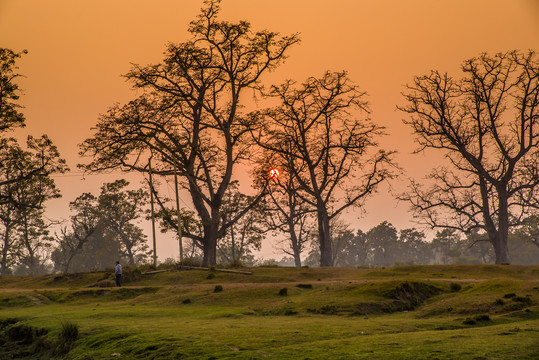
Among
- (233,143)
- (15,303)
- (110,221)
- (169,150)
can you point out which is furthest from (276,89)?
(110,221)

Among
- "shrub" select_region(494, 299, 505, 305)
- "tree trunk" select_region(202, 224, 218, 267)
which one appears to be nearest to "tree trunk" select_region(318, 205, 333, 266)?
"tree trunk" select_region(202, 224, 218, 267)

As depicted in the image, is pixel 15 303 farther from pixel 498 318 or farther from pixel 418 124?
pixel 418 124

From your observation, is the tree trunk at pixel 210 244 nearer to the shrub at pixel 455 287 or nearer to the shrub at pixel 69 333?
the shrub at pixel 455 287

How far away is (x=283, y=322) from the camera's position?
758 inches

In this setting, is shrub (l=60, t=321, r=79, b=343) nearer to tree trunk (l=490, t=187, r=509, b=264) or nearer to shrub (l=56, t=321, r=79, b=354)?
shrub (l=56, t=321, r=79, b=354)

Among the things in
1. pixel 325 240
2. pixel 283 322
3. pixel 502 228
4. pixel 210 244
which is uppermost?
pixel 502 228

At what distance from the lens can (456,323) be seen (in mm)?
17469

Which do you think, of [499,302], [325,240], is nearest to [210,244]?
[325,240]

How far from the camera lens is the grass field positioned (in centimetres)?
1357

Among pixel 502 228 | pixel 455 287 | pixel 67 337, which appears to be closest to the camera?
pixel 67 337

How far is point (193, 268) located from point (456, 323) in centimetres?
3042

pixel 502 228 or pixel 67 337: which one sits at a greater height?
pixel 502 228

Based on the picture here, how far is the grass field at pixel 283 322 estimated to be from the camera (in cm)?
1357

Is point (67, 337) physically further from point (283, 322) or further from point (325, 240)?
point (325, 240)
